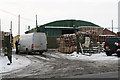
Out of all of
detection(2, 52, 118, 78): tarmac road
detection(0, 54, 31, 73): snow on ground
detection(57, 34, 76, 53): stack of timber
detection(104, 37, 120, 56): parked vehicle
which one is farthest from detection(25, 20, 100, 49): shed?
detection(2, 52, 118, 78): tarmac road

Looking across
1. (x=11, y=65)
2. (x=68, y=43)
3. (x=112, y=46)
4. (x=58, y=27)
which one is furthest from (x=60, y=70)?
(x=58, y=27)

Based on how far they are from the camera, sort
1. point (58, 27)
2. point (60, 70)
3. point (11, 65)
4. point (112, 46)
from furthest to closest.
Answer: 1. point (58, 27)
2. point (112, 46)
3. point (11, 65)
4. point (60, 70)

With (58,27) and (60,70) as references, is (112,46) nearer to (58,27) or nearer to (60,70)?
(60,70)

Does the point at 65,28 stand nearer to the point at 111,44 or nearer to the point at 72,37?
the point at 72,37

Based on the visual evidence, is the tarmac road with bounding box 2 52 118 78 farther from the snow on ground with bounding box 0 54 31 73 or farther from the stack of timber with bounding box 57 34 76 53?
the stack of timber with bounding box 57 34 76 53

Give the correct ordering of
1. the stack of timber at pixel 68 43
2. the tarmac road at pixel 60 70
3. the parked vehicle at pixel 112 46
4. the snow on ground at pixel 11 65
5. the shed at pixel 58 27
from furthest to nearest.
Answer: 1. the shed at pixel 58 27
2. the stack of timber at pixel 68 43
3. the parked vehicle at pixel 112 46
4. the snow on ground at pixel 11 65
5. the tarmac road at pixel 60 70

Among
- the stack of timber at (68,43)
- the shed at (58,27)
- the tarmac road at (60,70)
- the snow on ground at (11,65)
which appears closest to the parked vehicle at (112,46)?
the tarmac road at (60,70)

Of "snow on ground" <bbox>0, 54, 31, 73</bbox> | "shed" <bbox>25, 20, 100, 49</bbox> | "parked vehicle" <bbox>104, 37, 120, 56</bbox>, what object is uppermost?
"shed" <bbox>25, 20, 100, 49</bbox>

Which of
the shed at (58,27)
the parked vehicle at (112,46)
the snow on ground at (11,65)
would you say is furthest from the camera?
the shed at (58,27)

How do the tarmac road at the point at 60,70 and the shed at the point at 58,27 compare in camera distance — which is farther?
the shed at the point at 58,27

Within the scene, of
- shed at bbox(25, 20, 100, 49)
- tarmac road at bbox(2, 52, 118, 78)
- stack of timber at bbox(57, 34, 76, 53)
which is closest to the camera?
tarmac road at bbox(2, 52, 118, 78)

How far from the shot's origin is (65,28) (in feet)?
163

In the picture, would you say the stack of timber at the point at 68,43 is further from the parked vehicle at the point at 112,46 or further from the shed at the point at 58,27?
the shed at the point at 58,27

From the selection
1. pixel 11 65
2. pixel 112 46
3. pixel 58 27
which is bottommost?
pixel 11 65
